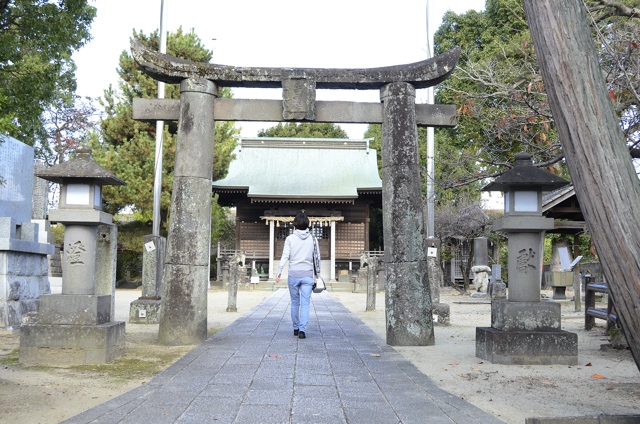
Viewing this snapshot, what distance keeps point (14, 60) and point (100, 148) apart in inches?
537

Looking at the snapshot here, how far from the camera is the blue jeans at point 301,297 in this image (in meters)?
8.41

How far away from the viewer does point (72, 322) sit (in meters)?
6.32

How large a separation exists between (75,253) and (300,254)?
120 inches

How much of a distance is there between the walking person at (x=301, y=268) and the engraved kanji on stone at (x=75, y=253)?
2697 millimetres

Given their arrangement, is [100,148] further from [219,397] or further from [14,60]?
[219,397]

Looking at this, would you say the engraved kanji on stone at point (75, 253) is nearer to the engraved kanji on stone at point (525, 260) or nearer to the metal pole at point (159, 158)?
the engraved kanji on stone at point (525, 260)

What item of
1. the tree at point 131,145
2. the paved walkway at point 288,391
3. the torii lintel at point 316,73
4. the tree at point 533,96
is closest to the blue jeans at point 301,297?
the paved walkway at point 288,391

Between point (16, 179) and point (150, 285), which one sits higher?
point (16, 179)

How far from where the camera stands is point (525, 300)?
6.79m

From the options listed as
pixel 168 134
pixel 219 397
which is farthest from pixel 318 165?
pixel 219 397

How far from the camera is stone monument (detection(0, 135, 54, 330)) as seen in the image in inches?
386

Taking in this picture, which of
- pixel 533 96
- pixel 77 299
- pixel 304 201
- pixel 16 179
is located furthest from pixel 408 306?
pixel 304 201

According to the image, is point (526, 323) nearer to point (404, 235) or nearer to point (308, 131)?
point (404, 235)

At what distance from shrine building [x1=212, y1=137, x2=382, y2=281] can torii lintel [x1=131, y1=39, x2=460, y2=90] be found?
20.2 metres
